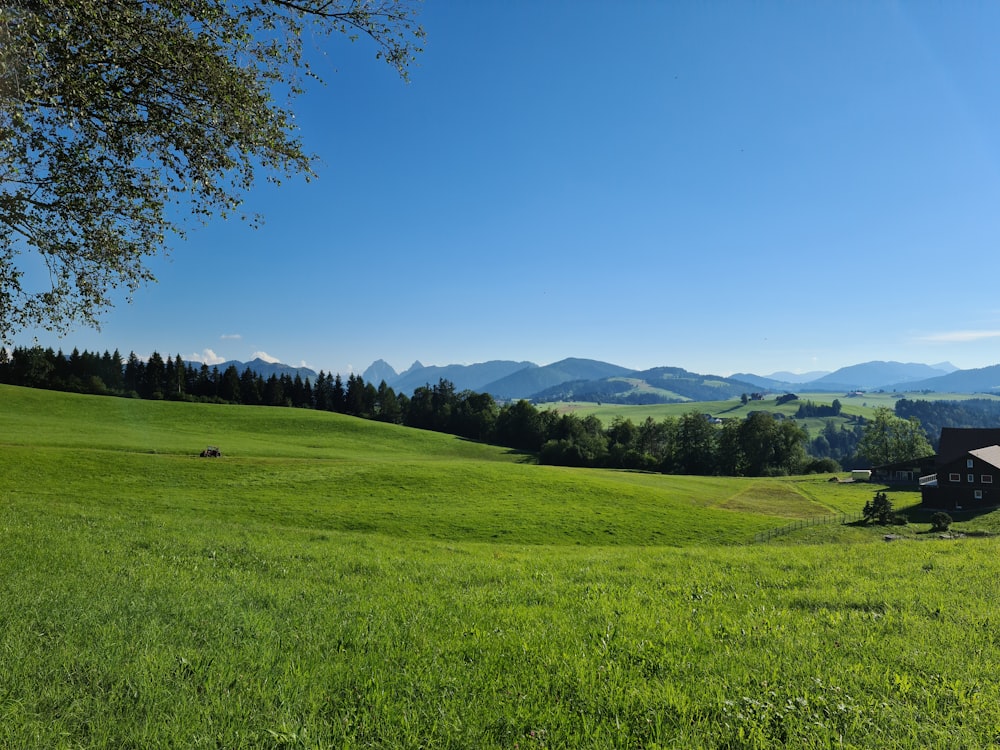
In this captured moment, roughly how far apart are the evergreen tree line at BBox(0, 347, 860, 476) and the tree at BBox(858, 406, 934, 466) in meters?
9.49

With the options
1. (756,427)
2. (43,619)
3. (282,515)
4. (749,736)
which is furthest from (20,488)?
(756,427)

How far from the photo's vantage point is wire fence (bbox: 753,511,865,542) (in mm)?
40469

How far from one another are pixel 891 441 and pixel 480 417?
100170 millimetres

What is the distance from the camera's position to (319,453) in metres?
70.2

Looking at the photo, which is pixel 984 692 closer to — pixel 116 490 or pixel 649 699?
pixel 649 699

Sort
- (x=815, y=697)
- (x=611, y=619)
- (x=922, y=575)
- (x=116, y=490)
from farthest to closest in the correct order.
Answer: (x=116, y=490) → (x=922, y=575) → (x=611, y=619) → (x=815, y=697)

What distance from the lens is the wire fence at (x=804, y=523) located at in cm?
4047

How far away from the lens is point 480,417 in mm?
135125

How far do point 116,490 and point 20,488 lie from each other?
5.08 metres

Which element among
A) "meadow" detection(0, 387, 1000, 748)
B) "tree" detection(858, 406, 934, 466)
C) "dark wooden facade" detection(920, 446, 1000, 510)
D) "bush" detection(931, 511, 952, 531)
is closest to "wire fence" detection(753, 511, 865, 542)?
"bush" detection(931, 511, 952, 531)

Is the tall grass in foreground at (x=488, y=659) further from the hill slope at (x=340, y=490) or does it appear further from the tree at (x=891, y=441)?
the tree at (x=891, y=441)

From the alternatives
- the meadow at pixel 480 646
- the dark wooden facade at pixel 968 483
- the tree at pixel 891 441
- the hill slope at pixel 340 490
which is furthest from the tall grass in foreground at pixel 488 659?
the tree at pixel 891 441

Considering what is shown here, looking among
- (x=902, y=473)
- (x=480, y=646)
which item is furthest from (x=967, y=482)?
(x=480, y=646)

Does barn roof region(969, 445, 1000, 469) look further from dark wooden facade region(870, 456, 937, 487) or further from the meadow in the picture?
the meadow
